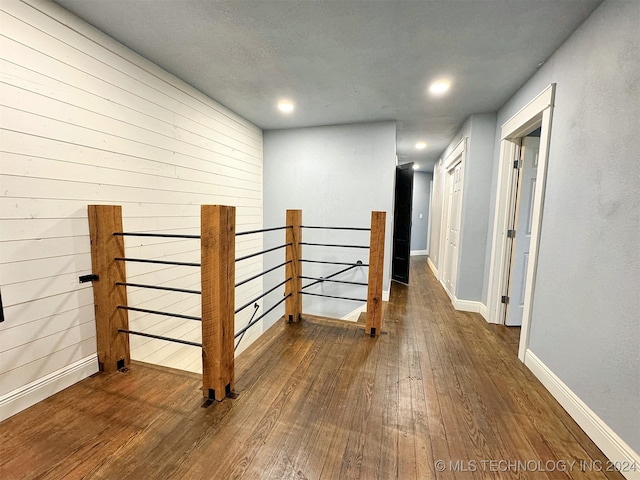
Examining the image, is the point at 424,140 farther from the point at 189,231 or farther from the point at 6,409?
the point at 6,409

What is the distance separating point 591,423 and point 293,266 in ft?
7.27

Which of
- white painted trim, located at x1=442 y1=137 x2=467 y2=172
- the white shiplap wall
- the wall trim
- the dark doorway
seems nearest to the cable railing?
the white shiplap wall

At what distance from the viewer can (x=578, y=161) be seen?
1.66 m

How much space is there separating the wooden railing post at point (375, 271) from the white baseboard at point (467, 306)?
1417 mm

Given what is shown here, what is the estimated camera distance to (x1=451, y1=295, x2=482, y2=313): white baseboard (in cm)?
329

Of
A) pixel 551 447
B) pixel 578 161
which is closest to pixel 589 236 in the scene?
pixel 578 161

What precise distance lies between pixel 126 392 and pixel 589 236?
2.90m

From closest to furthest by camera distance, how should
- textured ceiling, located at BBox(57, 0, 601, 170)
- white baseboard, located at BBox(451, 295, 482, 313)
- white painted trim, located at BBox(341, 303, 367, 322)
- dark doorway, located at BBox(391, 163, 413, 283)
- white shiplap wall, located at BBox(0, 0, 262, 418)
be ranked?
white shiplap wall, located at BBox(0, 0, 262, 418) → textured ceiling, located at BBox(57, 0, 601, 170) → white baseboard, located at BBox(451, 295, 482, 313) → white painted trim, located at BBox(341, 303, 367, 322) → dark doorway, located at BBox(391, 163, 413, 283)

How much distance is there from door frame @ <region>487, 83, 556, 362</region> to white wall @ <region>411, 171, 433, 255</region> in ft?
14.9

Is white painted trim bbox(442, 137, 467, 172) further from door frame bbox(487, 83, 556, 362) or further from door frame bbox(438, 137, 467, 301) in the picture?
door frame bbox(487, 83, 556, 362)

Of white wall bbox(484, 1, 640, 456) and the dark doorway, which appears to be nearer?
white wall bbox(484, 1, 640, 456)

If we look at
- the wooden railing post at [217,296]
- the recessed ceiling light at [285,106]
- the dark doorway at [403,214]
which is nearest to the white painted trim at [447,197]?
the dark doorway at [403,214]

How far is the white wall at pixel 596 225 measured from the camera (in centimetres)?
127

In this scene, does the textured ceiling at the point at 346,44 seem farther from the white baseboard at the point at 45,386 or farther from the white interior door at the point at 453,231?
the white baseboard at the point at 45,386
